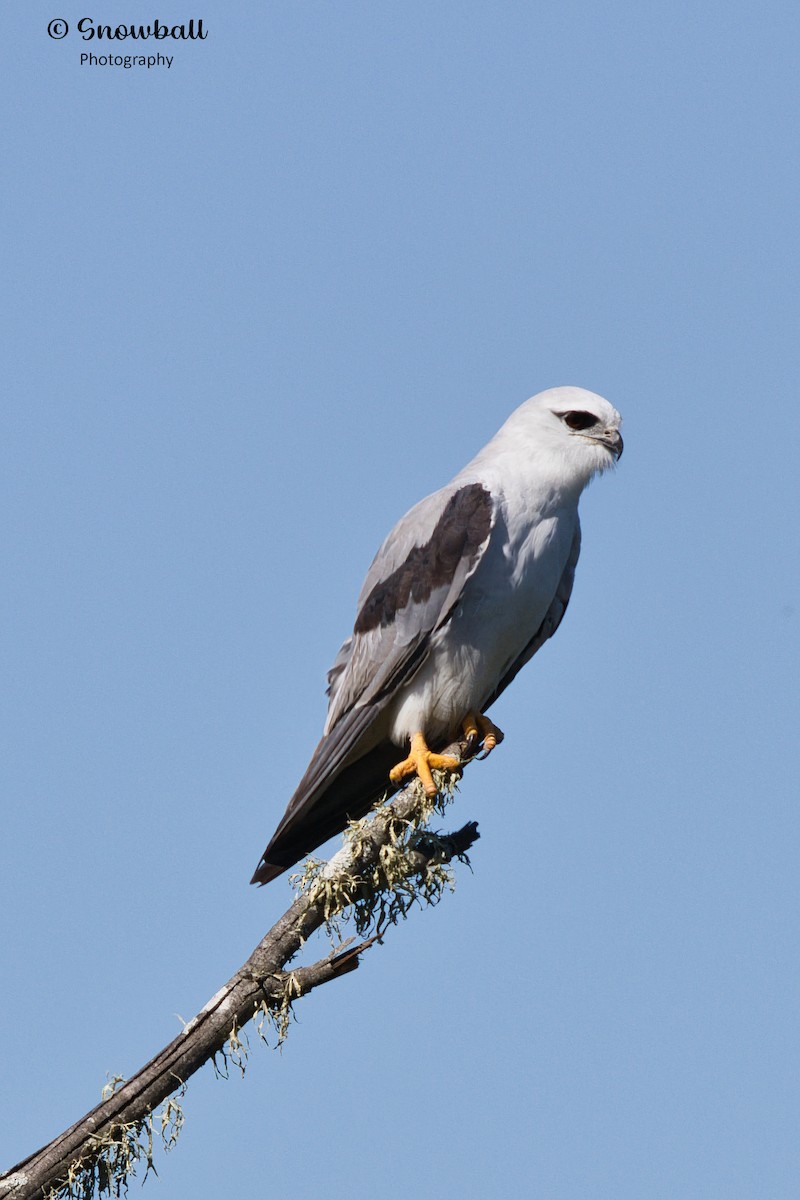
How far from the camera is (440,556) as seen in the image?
6227 millimetres

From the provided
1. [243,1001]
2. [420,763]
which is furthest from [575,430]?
[243,1001]

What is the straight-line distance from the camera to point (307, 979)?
14.8ft

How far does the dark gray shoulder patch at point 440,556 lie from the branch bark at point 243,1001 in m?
1.43

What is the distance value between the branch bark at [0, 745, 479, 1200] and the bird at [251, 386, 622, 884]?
0.88 metres

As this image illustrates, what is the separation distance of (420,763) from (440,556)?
95cm

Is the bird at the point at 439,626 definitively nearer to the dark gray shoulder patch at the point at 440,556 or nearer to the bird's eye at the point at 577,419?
the dark gray shoulder patch at the point at 440,556

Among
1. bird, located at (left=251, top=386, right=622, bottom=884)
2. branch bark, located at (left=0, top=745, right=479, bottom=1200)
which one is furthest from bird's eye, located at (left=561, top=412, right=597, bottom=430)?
branch bark, located at (left=0, top=745, right=479, bottom=1200)

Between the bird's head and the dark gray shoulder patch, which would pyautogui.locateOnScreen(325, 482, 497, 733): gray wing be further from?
the bird's head

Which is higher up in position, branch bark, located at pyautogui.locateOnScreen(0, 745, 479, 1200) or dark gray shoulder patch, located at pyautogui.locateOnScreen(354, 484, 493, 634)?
dark gray shoulder patch, located at pyautogui.locateOnScreen(354, 484, 493, 634)

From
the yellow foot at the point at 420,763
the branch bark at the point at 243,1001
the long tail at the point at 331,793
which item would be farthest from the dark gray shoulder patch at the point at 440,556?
the branch bark at the point at 243,1001

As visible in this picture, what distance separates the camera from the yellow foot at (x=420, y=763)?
596 cm

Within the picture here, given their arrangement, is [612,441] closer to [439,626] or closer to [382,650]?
[439,626]

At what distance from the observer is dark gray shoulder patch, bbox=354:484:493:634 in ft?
20.4

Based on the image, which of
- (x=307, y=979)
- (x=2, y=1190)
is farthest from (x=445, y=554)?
(x=2, y=1190)
